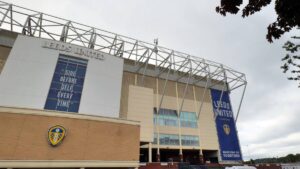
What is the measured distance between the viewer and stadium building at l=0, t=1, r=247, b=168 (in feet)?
64.8

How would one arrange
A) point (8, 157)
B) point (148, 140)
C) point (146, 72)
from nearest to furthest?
point (8, 157)
point (148, 140)
point (146, 72)

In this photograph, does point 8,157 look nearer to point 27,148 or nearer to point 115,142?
point 27,148

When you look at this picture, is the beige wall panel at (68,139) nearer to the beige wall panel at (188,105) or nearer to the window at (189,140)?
the window at (189,140)

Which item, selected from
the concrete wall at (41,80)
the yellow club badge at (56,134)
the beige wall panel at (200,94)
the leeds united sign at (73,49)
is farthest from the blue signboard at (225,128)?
the yellow club badge at (56,134)

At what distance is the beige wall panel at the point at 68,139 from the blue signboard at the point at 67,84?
735 cm

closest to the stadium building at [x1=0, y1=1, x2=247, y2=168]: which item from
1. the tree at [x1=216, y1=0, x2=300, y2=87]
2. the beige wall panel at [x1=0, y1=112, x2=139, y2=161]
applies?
the beige wall panel at [x1=0, y1=112, x2=139, y2=161]

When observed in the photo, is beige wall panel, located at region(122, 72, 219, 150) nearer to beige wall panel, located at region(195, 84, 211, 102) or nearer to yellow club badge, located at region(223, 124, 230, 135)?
beige wall panel, located at region(195, 84, 211, 102)

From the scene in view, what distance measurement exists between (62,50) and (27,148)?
17540 mm

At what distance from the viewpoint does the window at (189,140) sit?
40.5 meters

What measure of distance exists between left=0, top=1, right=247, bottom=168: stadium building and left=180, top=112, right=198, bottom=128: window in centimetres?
22

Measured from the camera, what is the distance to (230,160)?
146 feet

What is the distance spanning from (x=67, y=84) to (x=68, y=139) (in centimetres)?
1177

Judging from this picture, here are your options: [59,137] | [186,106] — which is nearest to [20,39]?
[59,137]

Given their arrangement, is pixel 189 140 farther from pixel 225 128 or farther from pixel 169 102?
pixel 225 128
